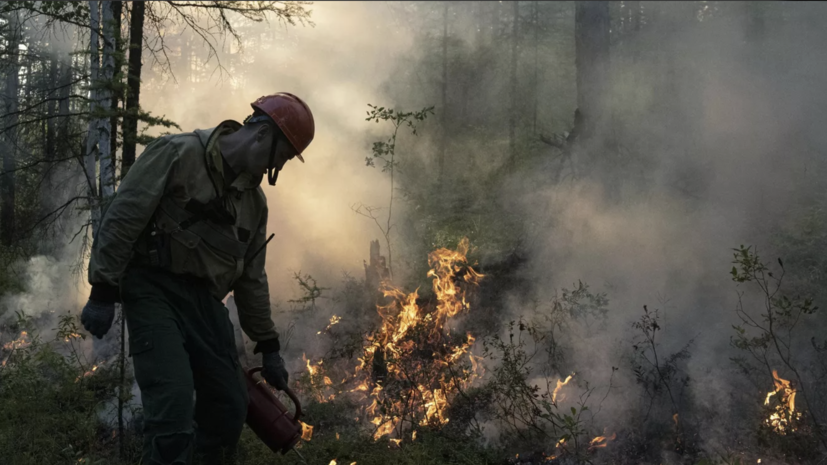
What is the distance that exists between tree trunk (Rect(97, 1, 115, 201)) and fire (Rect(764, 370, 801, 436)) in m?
6.10

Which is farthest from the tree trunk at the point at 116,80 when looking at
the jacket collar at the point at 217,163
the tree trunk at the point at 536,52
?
the tree trunk at the point at 536,52

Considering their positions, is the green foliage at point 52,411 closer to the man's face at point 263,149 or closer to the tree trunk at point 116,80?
the tree trunk at point 116,80

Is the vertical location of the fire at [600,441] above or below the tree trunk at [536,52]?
below

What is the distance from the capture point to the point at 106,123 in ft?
19.5

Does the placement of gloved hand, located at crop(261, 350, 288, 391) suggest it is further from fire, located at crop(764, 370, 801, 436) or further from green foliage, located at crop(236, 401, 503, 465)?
fire, located at crop(764, 370, 801, 436)

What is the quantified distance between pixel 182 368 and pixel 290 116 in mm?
1534

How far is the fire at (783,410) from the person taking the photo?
3969 millimetres

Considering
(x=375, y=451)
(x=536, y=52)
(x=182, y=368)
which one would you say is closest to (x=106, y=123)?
(x=182, y=368)

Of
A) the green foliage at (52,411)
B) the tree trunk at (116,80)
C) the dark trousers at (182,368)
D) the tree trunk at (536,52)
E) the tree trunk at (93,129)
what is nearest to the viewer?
the dark trousers at (182,368)

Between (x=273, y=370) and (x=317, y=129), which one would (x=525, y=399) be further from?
(x=317, y=129)

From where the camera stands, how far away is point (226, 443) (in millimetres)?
3268

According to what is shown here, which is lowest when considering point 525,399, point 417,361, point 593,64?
point 525,399

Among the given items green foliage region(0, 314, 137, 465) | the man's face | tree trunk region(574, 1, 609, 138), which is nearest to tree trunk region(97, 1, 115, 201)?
green foliage region(0, 314, 137, 465)

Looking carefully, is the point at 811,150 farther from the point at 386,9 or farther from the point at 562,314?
the point at 386,9
